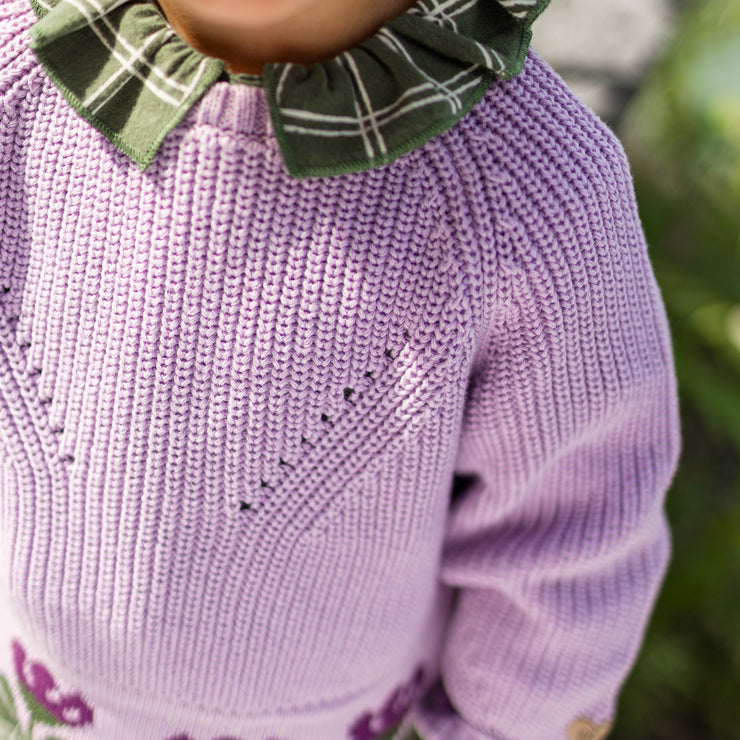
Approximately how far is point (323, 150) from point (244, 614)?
0.37 meters

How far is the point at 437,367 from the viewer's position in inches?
20.3

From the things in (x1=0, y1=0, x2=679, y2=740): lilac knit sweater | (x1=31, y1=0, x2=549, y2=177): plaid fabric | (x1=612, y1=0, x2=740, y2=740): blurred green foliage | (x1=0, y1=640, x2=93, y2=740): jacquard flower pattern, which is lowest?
(x1=612, y1=0, x2=740, y2=740): blurred green foliage

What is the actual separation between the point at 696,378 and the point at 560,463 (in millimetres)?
981

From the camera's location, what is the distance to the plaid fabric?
0.46 meters

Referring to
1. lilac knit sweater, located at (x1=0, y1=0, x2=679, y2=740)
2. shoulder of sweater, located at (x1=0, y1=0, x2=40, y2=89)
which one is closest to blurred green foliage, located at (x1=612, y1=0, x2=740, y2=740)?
lilac knit sweater, located at (x1=0, y1=0, x2=679, y2=740)

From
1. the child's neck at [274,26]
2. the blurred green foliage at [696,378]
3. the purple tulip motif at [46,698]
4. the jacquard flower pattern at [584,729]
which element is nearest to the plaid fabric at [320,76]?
the child's neck at [274,26]

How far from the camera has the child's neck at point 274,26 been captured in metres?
0.45

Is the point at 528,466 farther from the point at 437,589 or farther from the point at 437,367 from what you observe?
the point at 437,589

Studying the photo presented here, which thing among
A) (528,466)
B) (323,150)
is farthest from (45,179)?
(528,466)

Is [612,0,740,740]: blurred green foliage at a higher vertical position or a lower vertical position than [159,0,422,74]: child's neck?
lower

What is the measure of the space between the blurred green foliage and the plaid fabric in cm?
102

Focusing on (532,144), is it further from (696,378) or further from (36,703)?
(696,378)

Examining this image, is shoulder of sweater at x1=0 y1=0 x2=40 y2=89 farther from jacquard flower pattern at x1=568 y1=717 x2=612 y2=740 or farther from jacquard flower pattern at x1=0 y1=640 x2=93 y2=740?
jacquard flower pattern at x1=568 y1=717 x2=612 y2=740

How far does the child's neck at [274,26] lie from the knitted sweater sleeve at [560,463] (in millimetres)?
113
